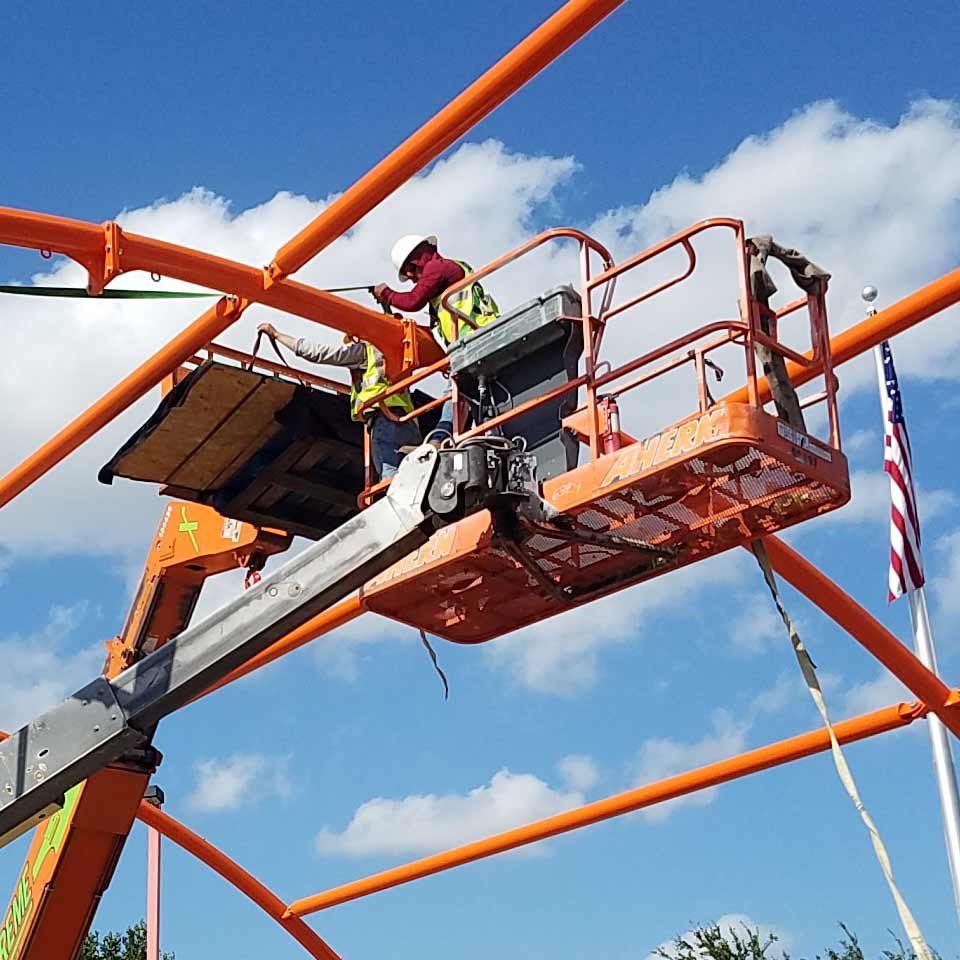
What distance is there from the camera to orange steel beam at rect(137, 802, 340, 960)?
52.0 feet

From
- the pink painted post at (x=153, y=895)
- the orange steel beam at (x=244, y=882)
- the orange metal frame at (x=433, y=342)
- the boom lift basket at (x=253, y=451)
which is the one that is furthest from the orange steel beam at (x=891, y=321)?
the pink painted post at (x=153, y=895)

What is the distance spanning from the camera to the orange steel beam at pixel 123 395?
1194 centimetres

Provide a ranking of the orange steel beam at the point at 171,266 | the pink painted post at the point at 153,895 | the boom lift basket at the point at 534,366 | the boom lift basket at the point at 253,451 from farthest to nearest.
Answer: the pink painted post at the point at 153,895
the boom lift basket at the point at 253,451
the orange steel beam at the point at 171,266
the boom lift basket at the point at 534,366

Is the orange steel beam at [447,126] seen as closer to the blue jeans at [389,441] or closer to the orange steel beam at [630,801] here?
the blue jeans at [389,441]

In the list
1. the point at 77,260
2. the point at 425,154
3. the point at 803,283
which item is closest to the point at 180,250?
the point at 77,260

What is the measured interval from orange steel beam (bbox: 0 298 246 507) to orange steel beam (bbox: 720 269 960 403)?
3.73 metres

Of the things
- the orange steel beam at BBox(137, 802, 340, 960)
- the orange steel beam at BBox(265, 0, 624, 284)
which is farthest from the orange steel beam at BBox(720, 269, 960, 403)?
the orange steel beam at BBox(137, 802, 340, 960)

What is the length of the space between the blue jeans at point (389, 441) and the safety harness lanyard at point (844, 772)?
3003mm

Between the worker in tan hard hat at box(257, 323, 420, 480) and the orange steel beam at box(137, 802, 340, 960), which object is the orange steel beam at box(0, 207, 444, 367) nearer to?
the worker in tan hard hat at box(257, 323, 420, 480)

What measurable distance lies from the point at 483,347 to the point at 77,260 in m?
2.70

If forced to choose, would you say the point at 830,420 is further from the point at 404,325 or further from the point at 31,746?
the point at 31,746

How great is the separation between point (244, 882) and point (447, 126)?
31.1ft

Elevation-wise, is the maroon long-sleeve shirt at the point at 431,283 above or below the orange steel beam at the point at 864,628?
above

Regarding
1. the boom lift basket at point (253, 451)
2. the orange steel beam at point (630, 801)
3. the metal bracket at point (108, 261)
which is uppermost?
the boom lift basket at point (253, 451)
